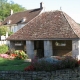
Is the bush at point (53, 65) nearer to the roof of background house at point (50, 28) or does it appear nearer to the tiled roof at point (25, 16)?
the roof of background house at point (50, 28)

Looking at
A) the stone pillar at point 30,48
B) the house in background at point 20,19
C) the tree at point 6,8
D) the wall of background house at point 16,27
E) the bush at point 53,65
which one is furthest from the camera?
the tree at point 6,8

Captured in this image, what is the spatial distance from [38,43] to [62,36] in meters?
5.47

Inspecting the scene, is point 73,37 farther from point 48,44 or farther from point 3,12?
point 3,12

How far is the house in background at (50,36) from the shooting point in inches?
964

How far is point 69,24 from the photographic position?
85.4 feet

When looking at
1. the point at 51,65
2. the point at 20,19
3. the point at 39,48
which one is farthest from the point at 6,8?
the point at 51,65

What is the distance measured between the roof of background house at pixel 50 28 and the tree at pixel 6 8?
47963 mm

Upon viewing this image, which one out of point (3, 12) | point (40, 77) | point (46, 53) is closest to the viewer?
point (40, 77)

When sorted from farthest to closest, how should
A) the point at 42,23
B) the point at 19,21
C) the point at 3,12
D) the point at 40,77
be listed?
1. the point at 3,12
2. the point at 19,21
3. the point at 42,23
4. the point at 40,77

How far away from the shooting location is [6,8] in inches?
3051

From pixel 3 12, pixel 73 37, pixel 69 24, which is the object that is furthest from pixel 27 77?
pixel 3 12

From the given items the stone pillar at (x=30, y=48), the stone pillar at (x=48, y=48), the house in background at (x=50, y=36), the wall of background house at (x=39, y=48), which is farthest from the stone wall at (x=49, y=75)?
the wall of background house at (x=39, y=48)

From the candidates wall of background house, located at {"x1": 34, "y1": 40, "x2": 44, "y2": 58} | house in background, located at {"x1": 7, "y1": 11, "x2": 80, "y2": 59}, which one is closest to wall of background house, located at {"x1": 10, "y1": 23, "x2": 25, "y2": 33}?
wall of background house, located at {"x1": 34, "y1": 40, "x2": 44, "y2": 58}

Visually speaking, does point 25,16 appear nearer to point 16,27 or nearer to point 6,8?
point 16,27
